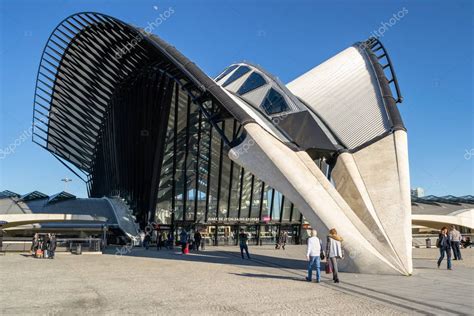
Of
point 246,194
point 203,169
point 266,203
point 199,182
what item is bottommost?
point 266,203

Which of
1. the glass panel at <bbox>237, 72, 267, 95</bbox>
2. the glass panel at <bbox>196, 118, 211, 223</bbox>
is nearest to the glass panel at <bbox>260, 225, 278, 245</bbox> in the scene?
the glass panel at <bbox>196, 118, 211, 223</bbox>

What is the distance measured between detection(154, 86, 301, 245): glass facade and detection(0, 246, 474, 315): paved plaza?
74.1ft

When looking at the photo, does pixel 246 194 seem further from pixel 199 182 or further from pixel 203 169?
pixel 203 169

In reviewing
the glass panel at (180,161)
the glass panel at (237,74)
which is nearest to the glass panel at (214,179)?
the glass panel at (180,161)

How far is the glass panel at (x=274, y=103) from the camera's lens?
24406 mm

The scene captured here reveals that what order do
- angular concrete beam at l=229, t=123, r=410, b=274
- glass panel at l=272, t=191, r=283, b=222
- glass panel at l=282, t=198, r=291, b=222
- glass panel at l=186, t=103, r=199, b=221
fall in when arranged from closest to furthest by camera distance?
angular concrete beam at l=229, t=123, r=410, b=274
glass panel at l=186, t=103, r=199, b=221
glass panel at l=272, t=191, r=283, b=222
glass panel at l=282, t=198, r=291, b=222

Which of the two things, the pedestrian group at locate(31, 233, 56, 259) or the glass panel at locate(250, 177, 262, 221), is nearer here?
the pedestrian group at locate(31, 233, 56, 259)

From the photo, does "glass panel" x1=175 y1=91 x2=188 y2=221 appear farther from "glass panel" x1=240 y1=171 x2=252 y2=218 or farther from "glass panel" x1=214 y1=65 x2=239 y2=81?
"glass panel" x1=240 y1=171 x2=252 y2=218

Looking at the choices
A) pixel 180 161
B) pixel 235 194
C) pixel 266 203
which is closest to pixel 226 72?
pixel 180 161

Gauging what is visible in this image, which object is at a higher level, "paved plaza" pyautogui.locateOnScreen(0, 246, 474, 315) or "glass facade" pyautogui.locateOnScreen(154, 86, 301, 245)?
"glass facade" pyautogui.locateOnScreen(154, 86, 301, 245)

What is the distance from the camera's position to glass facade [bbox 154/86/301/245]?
36.5m

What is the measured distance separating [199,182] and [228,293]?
27528 millimetres

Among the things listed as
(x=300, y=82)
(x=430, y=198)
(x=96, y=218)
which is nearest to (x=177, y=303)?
(x=300, y=82)

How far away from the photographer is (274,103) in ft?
82.5
